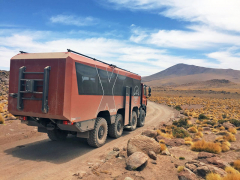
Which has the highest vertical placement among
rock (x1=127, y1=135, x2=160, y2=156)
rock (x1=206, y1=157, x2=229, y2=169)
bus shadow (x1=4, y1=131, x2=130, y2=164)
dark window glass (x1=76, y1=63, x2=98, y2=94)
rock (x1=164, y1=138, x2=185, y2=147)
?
dark window glass (x1=76, y1=63, x2=98, y2=94)

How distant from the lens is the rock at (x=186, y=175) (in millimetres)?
Answer: 5281

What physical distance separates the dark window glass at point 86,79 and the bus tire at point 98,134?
1469 millimetres

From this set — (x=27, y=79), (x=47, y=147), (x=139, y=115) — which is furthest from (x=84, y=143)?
(x=139, y=115)

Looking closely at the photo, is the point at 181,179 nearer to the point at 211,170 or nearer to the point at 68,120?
the point at 211,170

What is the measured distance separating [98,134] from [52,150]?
6.78 feet

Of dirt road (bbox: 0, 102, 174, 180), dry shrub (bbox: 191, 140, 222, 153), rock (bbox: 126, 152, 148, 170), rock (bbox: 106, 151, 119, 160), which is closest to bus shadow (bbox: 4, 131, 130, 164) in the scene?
dirt road (bbox: 0, 102, 174, 180)

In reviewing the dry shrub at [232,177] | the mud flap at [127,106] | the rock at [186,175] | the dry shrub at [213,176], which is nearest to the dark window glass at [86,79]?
the mud flap at [127,106]

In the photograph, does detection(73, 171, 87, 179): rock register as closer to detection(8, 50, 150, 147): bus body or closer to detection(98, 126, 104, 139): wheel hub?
detection(8, 50, 150, 147): bus body

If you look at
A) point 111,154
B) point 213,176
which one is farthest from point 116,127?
point 213,176

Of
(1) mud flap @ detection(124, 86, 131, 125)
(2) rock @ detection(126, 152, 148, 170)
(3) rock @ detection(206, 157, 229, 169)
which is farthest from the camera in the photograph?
(1) mud flap @ detection(124, 86, 131, 125)

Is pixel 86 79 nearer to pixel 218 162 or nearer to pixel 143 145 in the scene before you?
pixel 143 145

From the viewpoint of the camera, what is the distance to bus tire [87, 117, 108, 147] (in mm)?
8227

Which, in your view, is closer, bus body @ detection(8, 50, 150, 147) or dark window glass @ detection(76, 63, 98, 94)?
bus body @ detection(8, 50, 150, 147)

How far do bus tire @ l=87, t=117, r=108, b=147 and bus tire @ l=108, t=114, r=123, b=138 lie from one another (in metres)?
1.18
